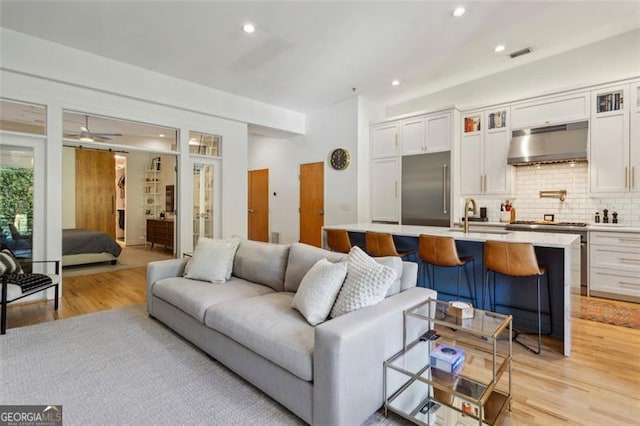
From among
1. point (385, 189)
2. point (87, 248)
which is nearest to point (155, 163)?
point (87, 248)

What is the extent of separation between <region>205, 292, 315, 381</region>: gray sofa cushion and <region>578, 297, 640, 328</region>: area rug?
3093 mm

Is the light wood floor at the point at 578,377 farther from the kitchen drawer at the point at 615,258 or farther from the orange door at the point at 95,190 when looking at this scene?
the orange door at the point at 95,190

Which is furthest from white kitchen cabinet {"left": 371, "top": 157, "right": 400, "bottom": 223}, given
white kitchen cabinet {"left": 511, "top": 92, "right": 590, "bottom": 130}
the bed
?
the bed

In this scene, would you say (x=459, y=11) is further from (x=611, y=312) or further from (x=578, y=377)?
(x=611, y=312)

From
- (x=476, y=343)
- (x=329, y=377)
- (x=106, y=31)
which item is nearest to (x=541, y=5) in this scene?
(x=476, y=343)

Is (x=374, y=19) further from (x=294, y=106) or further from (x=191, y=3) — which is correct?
(x=294, y=106)

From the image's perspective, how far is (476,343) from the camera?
2102 mm

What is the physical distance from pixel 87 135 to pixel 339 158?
13.2 ft

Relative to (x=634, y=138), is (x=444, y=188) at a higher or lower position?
lower

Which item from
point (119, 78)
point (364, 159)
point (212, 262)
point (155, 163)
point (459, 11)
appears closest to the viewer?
point (212, 262)

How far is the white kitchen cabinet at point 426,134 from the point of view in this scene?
511 cm

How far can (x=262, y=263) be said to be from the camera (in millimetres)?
2914

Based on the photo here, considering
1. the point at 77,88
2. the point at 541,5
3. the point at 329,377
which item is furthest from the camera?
the point at 77,88

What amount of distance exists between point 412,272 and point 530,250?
1.04m
